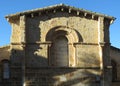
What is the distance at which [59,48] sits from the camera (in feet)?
84.1

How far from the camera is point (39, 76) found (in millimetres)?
24797

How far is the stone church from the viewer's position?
24.8m

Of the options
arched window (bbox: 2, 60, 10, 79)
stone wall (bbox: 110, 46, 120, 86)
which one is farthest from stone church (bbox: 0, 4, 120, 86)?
stone wall (bbox: 110, 46, 120, 86)

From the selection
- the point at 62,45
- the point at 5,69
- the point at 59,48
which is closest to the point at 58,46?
the point at 59,48

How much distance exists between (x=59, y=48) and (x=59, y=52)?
0.27 metres

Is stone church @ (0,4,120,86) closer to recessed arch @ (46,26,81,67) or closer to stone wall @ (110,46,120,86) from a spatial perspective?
recessed arch @ (46,26,81,67)

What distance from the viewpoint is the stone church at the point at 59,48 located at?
2483 centimetres

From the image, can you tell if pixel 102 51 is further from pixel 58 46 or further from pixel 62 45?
pixel 58 46

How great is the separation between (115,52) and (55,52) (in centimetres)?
675

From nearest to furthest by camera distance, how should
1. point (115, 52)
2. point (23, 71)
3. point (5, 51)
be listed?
1. point (23, 71)
2. point (5, 51)
3. point (115, 52)

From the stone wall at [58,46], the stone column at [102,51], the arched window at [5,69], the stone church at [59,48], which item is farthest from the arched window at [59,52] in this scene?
the arched window at [5,69]

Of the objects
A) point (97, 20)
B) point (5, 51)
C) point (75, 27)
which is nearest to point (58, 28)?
point (75, 27)

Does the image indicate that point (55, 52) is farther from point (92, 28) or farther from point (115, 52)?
point (115, 52)

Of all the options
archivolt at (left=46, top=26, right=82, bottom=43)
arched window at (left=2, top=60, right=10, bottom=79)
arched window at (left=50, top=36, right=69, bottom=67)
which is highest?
archivolt at (left=46, top=26, right=82, bottom=43)
